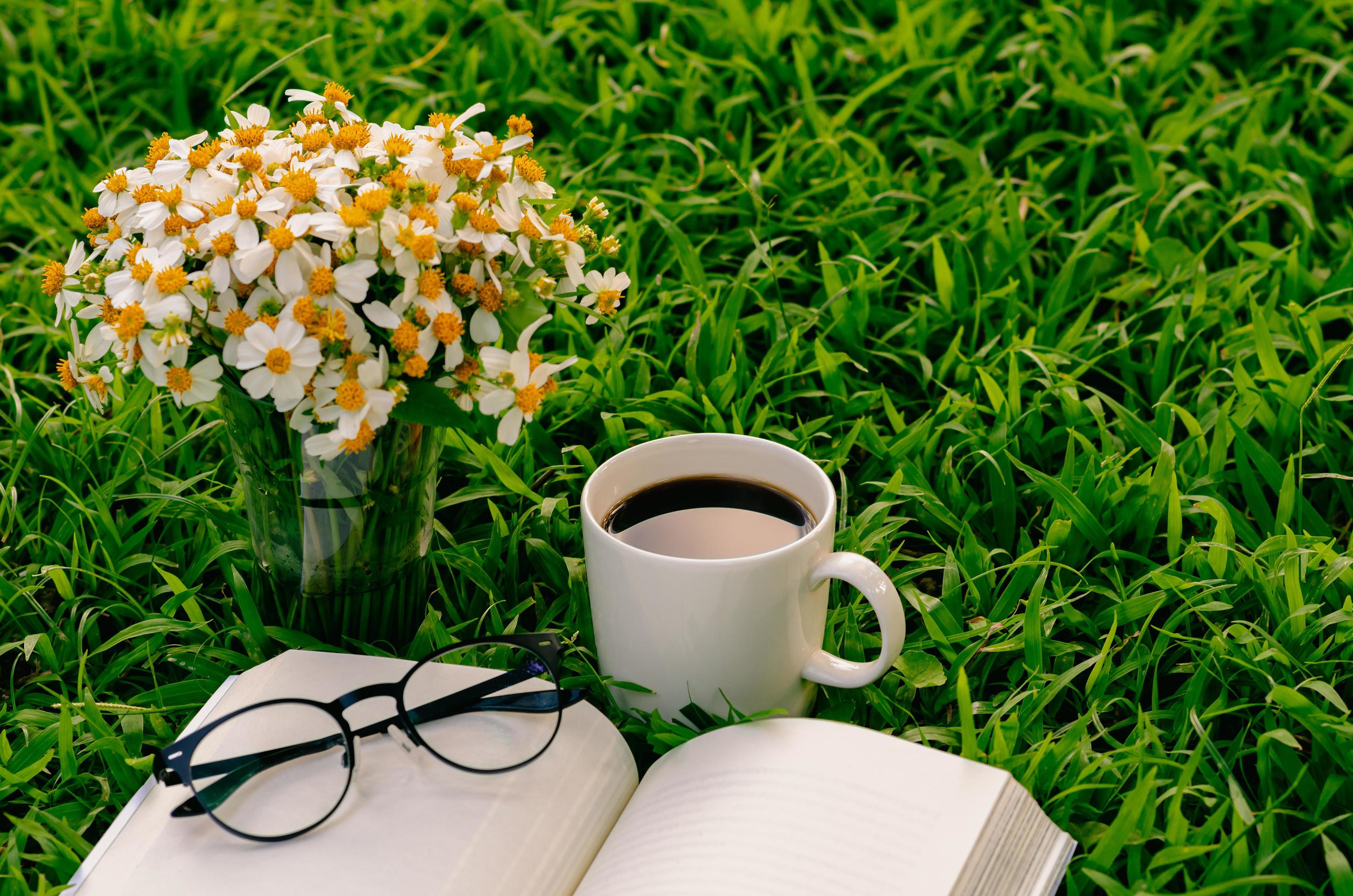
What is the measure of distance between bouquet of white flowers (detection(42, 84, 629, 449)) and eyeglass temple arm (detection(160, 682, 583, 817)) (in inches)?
8.3

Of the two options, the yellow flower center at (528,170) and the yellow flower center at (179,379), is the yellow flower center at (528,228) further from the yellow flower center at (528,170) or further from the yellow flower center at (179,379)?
the yellow flower center at (179,379)

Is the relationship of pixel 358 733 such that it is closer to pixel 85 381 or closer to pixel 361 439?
pixel 361 439

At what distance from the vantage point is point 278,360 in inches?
30.6

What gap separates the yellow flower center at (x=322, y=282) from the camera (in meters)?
0.79

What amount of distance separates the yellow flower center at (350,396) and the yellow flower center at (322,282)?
0.06 meters

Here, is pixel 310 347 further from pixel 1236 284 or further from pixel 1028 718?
pixel 1236 284

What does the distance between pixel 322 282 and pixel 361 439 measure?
110 millimetres

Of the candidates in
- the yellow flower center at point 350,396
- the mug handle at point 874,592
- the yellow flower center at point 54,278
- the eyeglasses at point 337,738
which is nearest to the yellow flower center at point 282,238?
the yellow flower center at point 350,396

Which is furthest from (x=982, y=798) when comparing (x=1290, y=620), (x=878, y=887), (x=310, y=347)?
(x=310, y=347)

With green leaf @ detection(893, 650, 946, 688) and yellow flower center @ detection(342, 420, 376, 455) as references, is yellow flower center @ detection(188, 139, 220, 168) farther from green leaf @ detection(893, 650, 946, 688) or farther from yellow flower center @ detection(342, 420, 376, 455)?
green leaf @ detection(893, 650, 946, 688)

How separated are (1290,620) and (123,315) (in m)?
0.97

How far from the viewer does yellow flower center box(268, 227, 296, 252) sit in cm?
79

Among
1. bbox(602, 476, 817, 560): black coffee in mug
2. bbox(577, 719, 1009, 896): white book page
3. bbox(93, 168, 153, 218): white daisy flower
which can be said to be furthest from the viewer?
bbox(602, 476, 817, 560): black coffee in mug

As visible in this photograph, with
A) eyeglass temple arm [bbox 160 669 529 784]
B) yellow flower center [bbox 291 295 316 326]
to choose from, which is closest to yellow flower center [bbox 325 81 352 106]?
yellow flower center [bbox 291 295 316 326]
